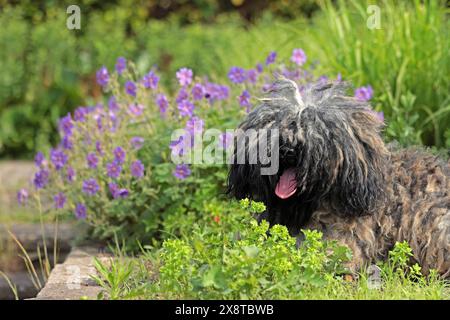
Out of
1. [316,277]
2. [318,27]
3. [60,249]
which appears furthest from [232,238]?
[318,27]

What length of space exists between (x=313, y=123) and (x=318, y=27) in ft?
13.9

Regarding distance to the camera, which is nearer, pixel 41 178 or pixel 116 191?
pixel 116 191

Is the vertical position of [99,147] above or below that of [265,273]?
Result: above

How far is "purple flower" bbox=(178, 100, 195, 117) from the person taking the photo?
550 centimetres

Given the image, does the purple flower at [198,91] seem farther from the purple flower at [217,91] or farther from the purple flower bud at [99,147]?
the purple flower bud at [99,147]

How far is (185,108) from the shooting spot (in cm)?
550

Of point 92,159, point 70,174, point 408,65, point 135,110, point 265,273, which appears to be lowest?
point 265,273

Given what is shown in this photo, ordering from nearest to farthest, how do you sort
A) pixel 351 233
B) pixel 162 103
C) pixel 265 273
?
pixel 265 273 → pixel 351 233 → pixel 162 103

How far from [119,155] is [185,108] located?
1.67ft

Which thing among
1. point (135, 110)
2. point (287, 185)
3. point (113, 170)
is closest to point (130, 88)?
point (135, 110)

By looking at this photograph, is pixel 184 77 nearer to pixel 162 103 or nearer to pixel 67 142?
pixel 162 103

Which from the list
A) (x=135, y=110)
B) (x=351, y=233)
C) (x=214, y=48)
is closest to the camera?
(x=351, y=233)

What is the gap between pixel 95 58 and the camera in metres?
9.55

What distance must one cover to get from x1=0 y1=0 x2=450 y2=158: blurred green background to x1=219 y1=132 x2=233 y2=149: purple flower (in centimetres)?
104
